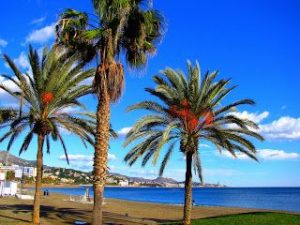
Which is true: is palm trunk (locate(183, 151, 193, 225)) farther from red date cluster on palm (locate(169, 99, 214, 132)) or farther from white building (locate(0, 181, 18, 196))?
white building (locate(0, 181, 18, 196))

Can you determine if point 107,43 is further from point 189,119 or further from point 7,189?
point 7,189

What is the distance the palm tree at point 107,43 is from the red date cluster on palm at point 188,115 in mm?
Answer: 4356

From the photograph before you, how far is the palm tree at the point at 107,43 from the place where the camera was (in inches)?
595

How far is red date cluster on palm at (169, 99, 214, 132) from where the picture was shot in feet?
68.3

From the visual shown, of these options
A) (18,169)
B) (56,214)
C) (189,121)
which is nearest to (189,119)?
(189,121)

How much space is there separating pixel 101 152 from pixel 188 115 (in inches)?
267

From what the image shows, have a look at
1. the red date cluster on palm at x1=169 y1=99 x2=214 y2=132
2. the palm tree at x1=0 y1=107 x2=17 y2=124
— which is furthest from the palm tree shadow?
the red date cluster on palm at x1=169 y1=99 x2=214 y2=132

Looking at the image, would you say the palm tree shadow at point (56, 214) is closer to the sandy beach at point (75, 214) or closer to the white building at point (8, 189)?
the sandy beach at point (75, 214)

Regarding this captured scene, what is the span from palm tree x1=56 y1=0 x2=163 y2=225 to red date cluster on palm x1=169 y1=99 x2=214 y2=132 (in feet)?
14.3

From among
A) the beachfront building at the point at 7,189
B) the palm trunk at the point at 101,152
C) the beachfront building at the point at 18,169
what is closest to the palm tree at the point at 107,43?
the palm trunk at the point at 101,152

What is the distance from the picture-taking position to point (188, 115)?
2081cm

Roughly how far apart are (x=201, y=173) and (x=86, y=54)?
8521mm

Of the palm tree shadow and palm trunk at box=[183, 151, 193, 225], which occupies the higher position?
palm trunk at box=[183, 151, 193, 225]

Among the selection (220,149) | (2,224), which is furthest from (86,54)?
(2,224)
